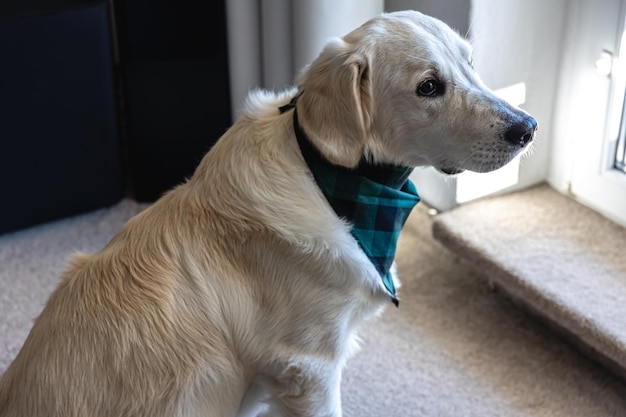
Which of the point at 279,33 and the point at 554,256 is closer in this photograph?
the point at 554,256

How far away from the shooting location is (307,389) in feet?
4.80

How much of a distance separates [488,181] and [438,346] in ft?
1.39

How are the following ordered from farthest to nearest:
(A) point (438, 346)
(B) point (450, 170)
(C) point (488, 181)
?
(C) point (488, 181) → (A) point (438, 346) → (B) point (450, 170)

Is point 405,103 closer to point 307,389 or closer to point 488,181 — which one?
point 307,389

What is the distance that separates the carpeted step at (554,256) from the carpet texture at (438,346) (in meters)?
0.06

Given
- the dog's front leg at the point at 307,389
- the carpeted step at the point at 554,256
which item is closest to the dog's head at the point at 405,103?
the dog's front leg at the point at 307,389

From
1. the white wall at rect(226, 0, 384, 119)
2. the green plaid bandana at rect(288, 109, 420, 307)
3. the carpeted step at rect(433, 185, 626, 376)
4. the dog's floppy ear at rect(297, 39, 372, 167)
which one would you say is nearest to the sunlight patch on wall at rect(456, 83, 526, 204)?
the carpeted step at rect(433, 185, 626, 376)

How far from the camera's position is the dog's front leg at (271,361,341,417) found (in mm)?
1446

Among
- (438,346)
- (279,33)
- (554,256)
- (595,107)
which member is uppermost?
(279,33)

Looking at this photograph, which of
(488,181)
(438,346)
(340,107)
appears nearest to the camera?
(340,107)

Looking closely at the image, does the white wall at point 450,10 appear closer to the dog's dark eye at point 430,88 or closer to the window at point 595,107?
the window at point 595,107

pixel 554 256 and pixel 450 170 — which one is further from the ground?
pixel 450 170

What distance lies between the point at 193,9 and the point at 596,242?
1.01m

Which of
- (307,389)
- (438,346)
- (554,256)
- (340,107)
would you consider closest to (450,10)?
(554,256)
